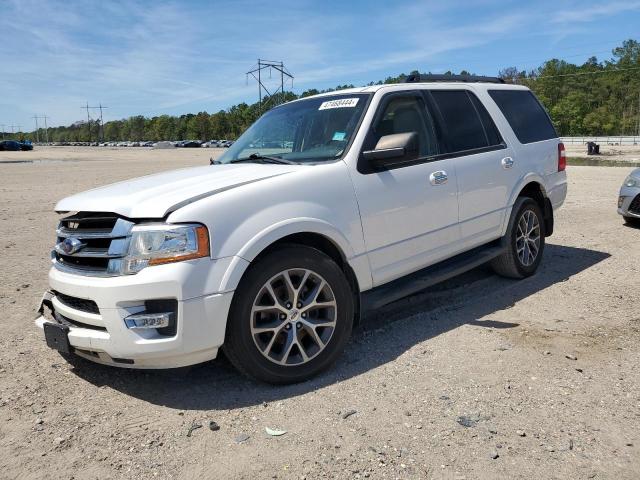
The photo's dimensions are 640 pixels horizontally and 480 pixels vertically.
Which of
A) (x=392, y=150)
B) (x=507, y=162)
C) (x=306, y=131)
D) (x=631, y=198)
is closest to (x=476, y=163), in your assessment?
(x=507, y=162)

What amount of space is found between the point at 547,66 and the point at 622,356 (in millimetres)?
114764

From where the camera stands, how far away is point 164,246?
309 centimetres

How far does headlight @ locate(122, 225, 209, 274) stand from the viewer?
3086 mm

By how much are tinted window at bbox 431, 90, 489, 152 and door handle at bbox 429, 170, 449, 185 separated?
341 millimetres

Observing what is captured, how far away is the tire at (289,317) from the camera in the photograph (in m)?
3.28

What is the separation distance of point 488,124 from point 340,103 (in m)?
1.69

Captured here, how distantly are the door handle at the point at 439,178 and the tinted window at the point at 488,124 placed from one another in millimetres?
971

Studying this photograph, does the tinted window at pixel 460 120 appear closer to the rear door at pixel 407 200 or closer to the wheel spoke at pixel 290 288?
the rear door at pixel 407 200

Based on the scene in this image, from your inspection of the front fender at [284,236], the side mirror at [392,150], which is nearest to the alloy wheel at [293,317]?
the front fender at [284,236]

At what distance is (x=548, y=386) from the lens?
11.2 feet

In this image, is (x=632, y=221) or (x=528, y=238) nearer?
(x=528, y=238)

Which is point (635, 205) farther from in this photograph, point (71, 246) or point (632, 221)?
point (71, 246)

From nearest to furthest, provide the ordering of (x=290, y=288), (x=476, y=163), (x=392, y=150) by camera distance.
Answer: (x=290, y=288)
(x=392, y=150)
(x=476, y=163)

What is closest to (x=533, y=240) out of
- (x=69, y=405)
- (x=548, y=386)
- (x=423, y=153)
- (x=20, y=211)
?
(x=423, y=153)
